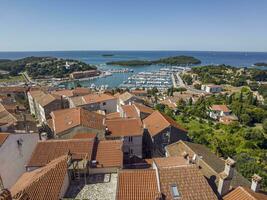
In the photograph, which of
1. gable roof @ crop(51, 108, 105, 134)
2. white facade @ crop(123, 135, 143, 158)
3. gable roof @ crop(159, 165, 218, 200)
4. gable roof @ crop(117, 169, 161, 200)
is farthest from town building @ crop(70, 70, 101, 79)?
gable roof @ crop(159, 165, 218, 200)

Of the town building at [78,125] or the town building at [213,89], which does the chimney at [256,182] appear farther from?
the town building at [213,89]

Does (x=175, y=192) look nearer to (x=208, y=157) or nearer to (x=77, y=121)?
(x=208, y=157)

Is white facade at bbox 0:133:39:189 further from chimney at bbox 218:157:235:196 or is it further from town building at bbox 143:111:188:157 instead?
chimney at bbox 218:157:235:196

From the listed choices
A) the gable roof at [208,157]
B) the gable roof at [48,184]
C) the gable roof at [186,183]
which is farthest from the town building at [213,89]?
the gable roof at [48,184]

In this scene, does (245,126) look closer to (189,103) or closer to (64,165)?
(189,103)

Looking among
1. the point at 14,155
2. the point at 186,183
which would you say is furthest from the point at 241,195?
the point at 14,155
